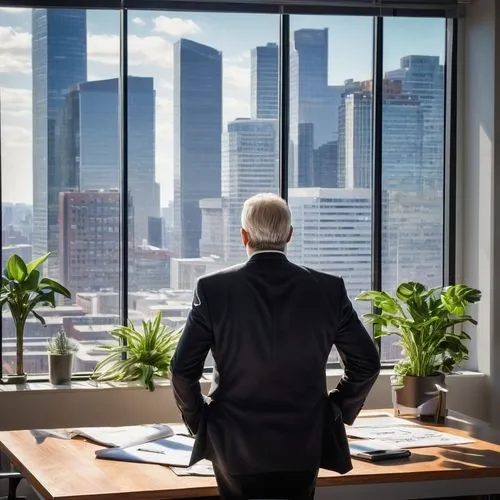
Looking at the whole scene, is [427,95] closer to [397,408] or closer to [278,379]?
[397,408]

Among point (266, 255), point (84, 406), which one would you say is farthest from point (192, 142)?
point (266, 255)

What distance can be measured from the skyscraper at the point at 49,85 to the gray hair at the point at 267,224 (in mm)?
2475

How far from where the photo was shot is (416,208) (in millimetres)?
5867

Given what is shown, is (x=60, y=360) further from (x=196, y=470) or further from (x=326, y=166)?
(x=196, y=470)

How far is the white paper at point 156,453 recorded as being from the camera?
11.4 ft

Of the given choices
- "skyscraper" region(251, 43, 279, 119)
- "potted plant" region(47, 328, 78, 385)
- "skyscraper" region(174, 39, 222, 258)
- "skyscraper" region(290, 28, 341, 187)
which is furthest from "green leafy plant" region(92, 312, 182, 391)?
"skyscraper" region(251, 43, 279, 119)

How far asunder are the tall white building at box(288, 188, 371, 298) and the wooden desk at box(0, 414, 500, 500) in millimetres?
1973

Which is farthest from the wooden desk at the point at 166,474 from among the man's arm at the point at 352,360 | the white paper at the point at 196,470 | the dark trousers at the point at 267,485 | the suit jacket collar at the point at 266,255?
the suit jacket collar at the point at 266,255

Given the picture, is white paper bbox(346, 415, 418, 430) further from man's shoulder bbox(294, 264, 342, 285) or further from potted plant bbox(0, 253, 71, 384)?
potted plant bbox(0, 253, 71, 384)

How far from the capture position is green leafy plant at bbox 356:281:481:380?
183 inches

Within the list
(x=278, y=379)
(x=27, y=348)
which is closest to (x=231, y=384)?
(x=278, y=379)

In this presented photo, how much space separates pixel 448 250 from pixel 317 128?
1.03m

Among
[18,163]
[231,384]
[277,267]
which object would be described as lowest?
[231,384]

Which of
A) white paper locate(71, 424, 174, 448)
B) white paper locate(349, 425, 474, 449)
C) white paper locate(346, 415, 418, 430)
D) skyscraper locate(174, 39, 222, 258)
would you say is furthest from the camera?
skyscraper locate(174, 39, 222, 258)
